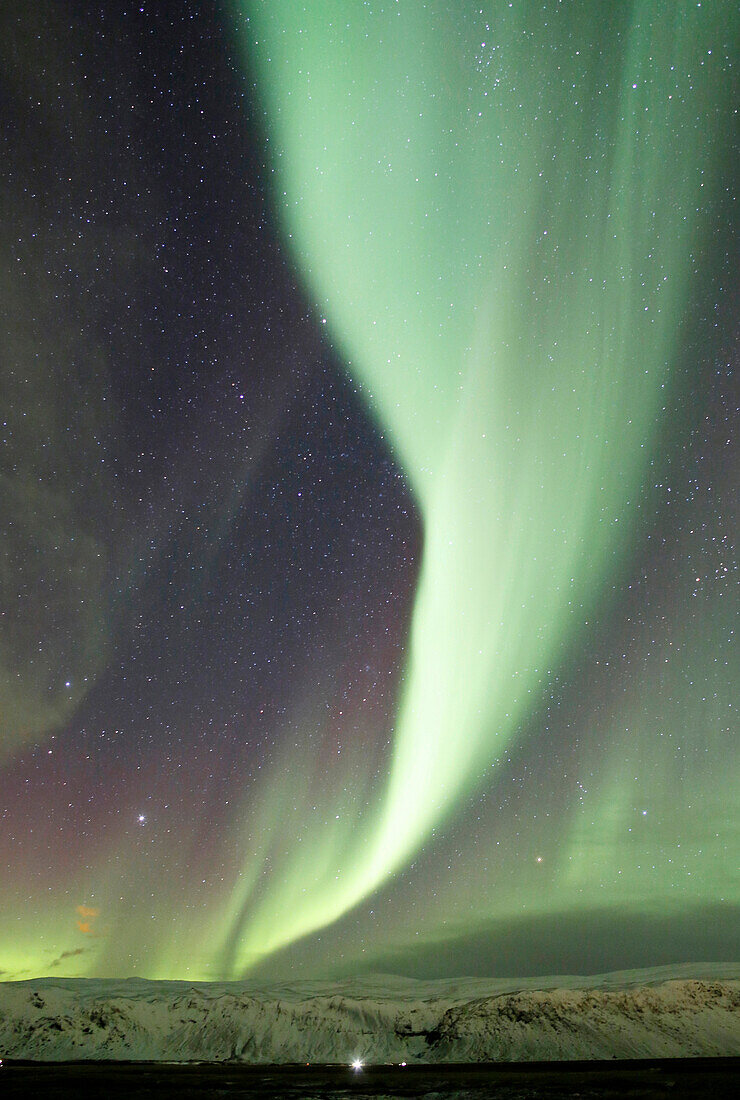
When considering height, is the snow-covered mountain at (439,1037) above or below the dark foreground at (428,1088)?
below

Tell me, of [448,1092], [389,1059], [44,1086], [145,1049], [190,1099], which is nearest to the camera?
[190,1099]

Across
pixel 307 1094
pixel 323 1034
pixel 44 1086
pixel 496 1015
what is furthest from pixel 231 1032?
pixel 307 1094

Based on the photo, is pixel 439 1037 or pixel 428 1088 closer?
pixel 428 1088

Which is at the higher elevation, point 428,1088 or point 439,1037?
point 428,1088

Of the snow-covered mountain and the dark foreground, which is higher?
the dark foreground

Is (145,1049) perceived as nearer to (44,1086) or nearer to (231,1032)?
(231,1032)

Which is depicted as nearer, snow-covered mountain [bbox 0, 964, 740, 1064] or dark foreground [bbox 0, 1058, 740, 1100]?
dark foreground [bbox 0, 1058, 740, 1100]

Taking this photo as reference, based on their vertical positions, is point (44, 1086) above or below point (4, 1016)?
above

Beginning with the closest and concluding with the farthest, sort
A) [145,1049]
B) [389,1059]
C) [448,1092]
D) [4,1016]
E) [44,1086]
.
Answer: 1. [448,1092]
2. [44,1086]
3. [389,1059]
4. [145,1049]
5. [4,1016]

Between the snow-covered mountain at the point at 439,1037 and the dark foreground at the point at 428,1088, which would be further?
the snow-covered mountain at the point at 439,1037

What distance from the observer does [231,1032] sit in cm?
19762

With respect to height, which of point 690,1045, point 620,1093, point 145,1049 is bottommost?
point 145,1049

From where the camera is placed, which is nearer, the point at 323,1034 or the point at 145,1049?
the point at 145,1049

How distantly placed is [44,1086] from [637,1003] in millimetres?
177335
